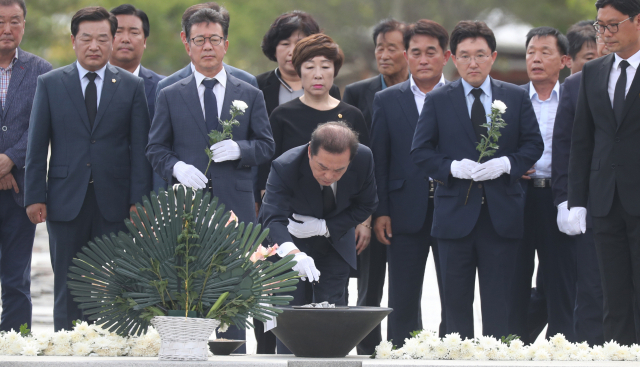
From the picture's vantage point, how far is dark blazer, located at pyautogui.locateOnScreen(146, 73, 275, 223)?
5.80 m

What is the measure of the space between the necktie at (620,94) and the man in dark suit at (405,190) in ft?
4.36

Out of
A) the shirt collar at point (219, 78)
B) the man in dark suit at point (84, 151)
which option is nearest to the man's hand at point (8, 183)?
the man in dark suit at point (84, 151)

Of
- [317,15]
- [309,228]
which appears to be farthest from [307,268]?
[317,15]

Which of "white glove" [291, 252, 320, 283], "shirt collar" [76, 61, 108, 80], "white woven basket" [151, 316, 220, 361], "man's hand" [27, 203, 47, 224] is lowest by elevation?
"white woven basket" [151, 316, 220, 361]

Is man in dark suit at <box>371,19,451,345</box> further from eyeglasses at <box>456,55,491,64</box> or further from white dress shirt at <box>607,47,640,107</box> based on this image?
white dress shirt at <box>607,47,640,107</box>

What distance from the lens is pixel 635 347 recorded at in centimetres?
413

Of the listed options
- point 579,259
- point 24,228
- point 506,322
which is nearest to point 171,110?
point 24,228

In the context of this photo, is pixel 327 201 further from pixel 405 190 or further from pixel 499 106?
pixel 499 106

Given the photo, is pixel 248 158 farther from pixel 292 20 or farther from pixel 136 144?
pixel 292 20

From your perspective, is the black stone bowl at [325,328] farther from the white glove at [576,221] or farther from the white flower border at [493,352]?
the white glove at [576,221]

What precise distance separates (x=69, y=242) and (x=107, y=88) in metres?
1.13

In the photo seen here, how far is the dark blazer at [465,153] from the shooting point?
223 inches

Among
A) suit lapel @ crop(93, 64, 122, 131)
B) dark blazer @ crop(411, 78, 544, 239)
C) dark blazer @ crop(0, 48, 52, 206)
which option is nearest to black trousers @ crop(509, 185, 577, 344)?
dark blazer @ crop(411, 78, 544, 239)

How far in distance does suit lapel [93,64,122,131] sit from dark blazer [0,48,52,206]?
0.67 metres
